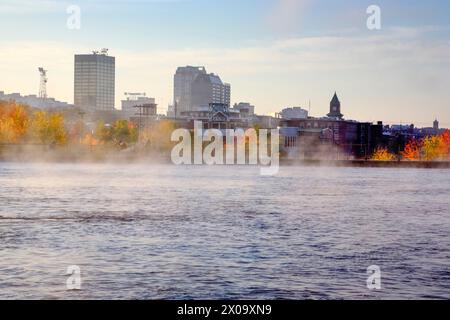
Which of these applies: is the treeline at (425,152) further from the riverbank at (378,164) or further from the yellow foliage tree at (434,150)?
the riverbank at (378,164)

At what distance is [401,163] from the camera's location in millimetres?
119250

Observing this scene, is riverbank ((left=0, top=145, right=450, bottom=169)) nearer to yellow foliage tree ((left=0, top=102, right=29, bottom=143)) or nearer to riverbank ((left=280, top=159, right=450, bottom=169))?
riverbank ((left=280, top=159, right=450, bottom=169))

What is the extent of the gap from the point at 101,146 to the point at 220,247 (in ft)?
356

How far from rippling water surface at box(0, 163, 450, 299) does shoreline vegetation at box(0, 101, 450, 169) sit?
7446 centimetres

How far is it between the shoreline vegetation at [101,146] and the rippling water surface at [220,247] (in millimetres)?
74456

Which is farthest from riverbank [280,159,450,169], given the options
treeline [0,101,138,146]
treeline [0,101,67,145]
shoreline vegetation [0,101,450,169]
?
treeline [0,101,67,145]

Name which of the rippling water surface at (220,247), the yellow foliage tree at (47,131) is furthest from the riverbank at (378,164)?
the rippling water surface at (220,247)

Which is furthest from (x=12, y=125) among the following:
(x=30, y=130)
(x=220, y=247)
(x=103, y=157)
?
(x=220, y=247)

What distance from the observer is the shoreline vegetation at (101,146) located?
118250 mm

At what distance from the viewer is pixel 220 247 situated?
24109 millimetres

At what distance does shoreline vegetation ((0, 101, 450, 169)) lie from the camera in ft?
388
